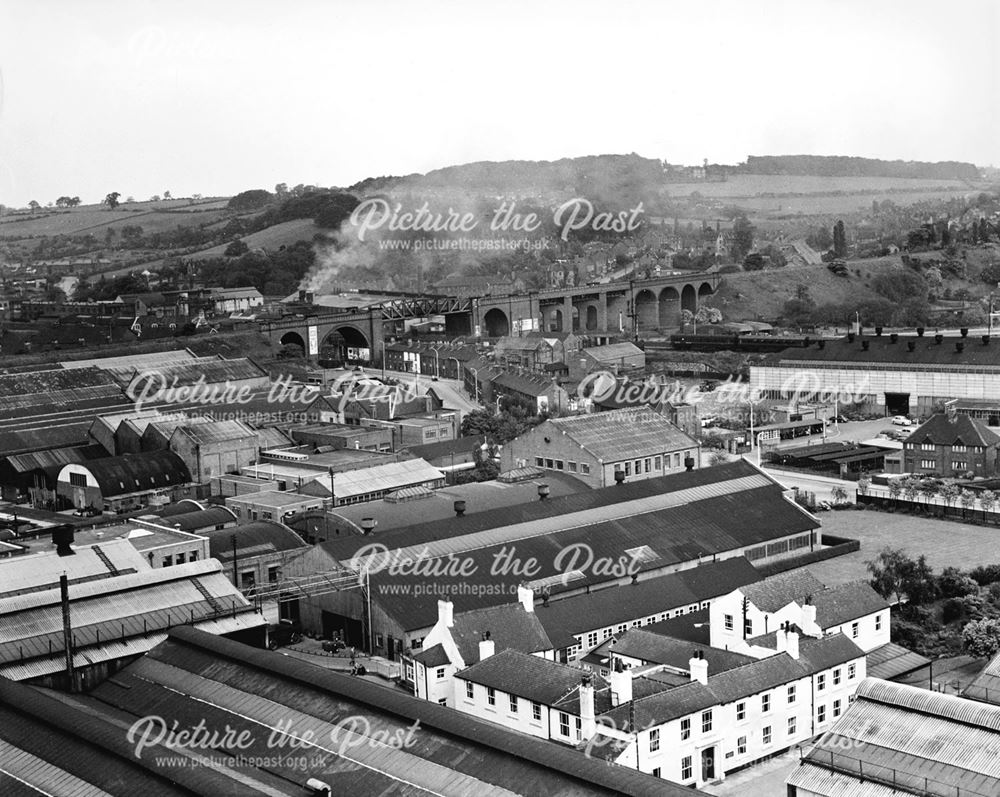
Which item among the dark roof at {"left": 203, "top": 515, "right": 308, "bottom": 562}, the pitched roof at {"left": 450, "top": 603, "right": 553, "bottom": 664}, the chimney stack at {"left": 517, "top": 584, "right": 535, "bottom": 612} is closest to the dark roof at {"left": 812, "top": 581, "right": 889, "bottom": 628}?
the pitched roof at {"left": 450, "top": 603, "right": 553, "bottom": 664}

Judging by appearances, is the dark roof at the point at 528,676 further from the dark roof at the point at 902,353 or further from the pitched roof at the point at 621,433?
the dark roof at the point at 902,353

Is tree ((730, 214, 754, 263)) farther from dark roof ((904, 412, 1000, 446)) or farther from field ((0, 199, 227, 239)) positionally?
dark roof ((904, 412, 1000, 446))

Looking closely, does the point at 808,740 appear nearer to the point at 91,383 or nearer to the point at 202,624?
the point at 202,624

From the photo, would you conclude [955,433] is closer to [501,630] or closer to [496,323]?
[501,630]

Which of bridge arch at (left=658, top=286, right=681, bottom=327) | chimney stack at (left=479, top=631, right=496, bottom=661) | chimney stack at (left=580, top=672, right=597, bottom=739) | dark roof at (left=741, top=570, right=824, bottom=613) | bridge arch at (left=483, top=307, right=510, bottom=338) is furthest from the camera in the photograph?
bridge arch at (left=658, top=286, right=681, bottom=327)

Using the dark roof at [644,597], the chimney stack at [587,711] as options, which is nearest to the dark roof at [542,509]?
the dark roof at [644,597]

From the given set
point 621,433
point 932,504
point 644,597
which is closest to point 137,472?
point 621,433

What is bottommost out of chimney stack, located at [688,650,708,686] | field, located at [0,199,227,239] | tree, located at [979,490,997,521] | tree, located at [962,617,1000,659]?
tree, located at [979,490,997,521]
